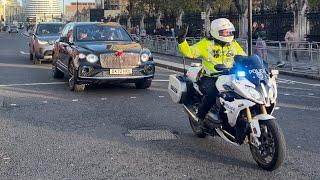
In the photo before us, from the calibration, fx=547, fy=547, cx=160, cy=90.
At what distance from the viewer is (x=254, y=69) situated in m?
5.88

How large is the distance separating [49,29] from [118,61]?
11.8 meters

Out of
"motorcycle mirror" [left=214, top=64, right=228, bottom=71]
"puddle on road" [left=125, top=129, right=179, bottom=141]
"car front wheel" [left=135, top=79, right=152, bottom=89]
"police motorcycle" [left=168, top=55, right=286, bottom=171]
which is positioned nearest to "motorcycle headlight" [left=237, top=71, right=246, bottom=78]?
"police motorcycle" [left=168, top=55, right=286, bottom=171]

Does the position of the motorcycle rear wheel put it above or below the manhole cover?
above

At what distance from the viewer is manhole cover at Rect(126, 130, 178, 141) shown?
756cm

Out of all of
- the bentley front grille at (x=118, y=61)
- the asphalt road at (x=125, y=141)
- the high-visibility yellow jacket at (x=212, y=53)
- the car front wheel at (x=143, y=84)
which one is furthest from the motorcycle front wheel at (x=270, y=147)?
the car front wheel at (x=143, y=84)

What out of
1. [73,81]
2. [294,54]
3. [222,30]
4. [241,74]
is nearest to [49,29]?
[294,54]

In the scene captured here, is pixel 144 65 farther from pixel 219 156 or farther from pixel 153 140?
pixel 219 156

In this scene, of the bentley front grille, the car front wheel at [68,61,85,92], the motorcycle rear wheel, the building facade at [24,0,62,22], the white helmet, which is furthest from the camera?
the building facade at [24,0,62,22]

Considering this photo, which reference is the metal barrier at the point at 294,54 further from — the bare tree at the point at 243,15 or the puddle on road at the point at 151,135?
the bare tree at the point at 243,15

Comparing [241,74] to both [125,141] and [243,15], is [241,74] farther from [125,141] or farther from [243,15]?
Answer: [243,15]

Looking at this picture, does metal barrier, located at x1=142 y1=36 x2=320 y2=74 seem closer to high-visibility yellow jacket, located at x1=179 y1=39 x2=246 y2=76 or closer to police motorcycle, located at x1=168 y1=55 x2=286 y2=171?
high-visibility yellow jacket, located at x1=179 y1=39 x2=246 y2=76

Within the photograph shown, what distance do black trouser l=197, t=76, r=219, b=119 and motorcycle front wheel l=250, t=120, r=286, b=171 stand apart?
88 cm

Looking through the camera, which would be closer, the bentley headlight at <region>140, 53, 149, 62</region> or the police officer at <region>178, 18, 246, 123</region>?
the police officer at <region>178, 18, 246, 123</region>

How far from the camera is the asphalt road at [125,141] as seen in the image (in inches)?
232
